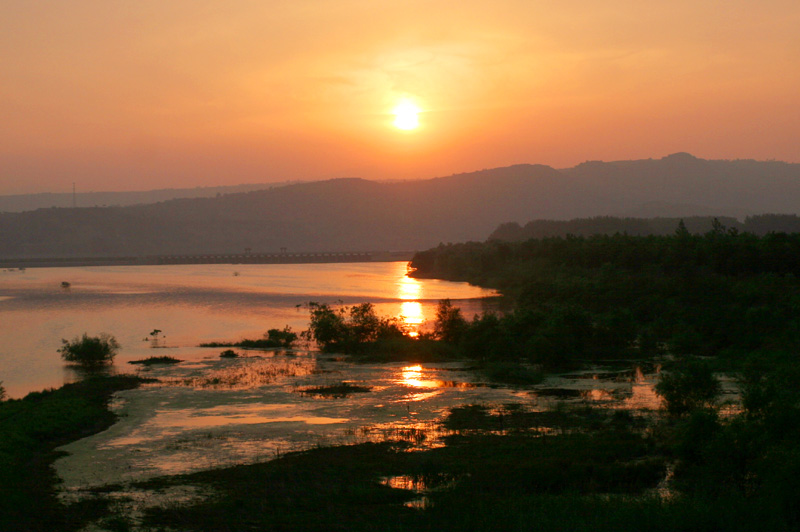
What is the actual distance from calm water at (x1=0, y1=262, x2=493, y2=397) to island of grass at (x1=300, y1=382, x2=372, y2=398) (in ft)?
37.5

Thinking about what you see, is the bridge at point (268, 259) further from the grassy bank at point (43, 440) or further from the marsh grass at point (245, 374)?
the grassy bank at point (43, 440)

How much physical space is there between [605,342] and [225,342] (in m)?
20.8

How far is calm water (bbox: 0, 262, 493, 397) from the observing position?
4147cm

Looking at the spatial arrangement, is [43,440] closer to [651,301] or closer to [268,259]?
[651,301]

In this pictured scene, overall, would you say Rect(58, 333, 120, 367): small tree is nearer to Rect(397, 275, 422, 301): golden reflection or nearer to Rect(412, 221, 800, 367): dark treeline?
Rect(412, 221, 800, 367): dark treeline

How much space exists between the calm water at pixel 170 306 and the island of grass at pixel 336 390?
1144 centimetres

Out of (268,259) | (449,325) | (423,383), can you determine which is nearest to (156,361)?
(423,383)

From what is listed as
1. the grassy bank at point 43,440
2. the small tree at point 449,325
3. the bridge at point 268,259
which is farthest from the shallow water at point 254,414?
the bridge at point 268,259

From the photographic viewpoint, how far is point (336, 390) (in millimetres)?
28109

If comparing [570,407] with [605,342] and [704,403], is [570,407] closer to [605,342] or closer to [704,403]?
[704,403]

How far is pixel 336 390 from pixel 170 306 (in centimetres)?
4579

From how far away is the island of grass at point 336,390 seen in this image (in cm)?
2741

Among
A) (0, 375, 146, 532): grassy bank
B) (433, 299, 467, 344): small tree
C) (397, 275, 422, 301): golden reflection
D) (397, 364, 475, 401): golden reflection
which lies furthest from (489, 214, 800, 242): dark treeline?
(0, 375, 146, 532): grassy bank

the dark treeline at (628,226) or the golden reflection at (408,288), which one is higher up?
the dark treeline at (628,226)
